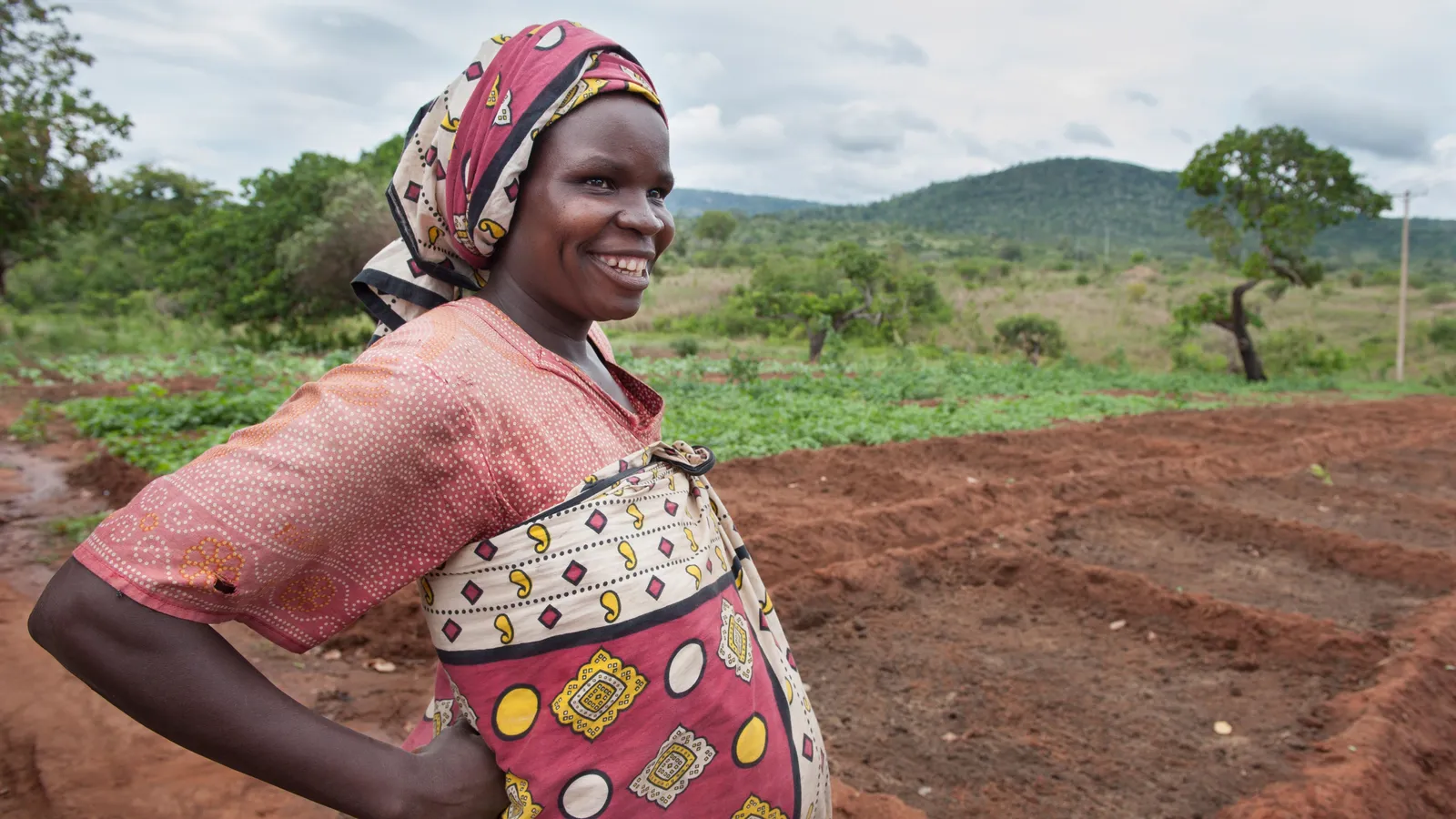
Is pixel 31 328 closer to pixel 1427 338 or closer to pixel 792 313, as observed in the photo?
pixel 792 313

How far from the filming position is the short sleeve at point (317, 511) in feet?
2.51

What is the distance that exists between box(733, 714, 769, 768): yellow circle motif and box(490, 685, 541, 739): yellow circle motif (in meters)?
0.27

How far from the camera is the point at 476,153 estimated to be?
1094mm

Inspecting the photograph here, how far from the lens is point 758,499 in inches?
233

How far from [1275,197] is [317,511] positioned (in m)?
17.8

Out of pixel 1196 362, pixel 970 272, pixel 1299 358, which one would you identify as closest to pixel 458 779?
pixel 1196 362

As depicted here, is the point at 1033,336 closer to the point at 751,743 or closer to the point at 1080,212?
the point at 751,743

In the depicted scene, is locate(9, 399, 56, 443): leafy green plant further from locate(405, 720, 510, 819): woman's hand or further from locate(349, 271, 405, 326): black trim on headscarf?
locate(405, 720, 510, 819): woman's hand

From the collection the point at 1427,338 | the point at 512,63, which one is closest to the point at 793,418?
the point at 512,63

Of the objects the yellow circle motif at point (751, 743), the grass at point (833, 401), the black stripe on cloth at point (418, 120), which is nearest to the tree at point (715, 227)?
the grass at point (833, 401)

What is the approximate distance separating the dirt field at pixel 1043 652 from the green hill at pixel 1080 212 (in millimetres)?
69982

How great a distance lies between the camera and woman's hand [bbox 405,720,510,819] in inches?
36.7

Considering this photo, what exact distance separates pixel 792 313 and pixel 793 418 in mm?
8532

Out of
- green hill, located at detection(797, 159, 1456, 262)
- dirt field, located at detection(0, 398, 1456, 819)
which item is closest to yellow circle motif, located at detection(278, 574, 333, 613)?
dirt field, located at detection(0, 398, 1456, 819)
